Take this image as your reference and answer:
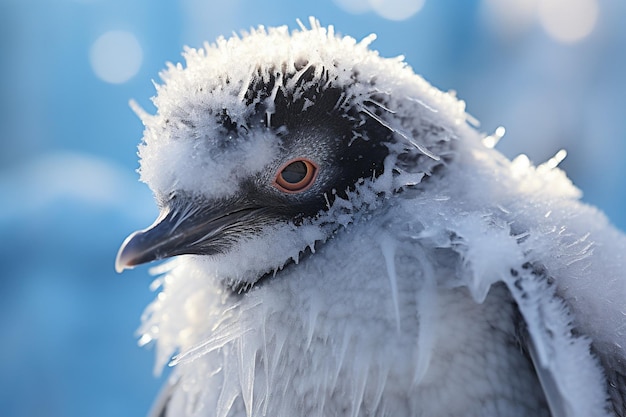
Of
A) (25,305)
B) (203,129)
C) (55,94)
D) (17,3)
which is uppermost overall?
(17,3)

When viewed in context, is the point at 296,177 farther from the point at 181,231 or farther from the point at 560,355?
the point at 560,355

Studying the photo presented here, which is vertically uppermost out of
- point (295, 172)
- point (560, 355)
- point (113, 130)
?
point (113, 130)

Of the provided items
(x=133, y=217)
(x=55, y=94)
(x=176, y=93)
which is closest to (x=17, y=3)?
(x=55, y=94)

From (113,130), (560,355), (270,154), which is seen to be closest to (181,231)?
(270,154)

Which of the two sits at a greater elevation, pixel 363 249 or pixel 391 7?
pixel 391 7

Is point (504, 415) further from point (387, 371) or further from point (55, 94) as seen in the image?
point (55, 94)

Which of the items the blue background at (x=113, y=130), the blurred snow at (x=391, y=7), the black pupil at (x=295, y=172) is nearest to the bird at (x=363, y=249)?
the black pupil at (x=295, y=172)
